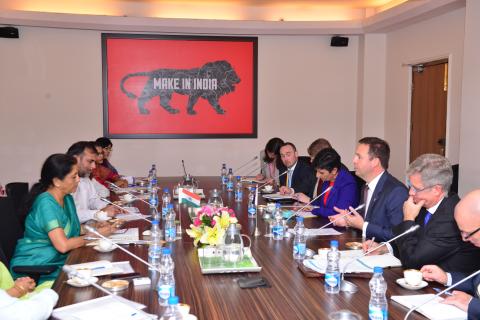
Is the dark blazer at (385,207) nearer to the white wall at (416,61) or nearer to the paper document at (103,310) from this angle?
the paper document at (103,310)

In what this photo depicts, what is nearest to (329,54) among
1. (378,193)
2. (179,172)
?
(179,172)

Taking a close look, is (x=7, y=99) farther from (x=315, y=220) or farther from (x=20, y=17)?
(x=315, y=220)

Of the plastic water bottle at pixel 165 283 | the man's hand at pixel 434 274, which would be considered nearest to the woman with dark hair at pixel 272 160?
the man's hand at pixel 434 274

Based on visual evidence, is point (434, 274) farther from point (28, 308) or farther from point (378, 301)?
point (28, 308)

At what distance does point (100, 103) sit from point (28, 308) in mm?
5717

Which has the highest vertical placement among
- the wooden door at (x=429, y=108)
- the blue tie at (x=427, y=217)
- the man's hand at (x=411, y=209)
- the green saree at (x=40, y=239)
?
the wooden door at (x=429, y=108)

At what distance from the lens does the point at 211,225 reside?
95.2 inches

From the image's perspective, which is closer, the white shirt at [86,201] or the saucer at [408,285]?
the saucer at [408,285]

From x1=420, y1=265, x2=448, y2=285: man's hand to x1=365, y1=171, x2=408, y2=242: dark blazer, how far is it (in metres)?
0.74

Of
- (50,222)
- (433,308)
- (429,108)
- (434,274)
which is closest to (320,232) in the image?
(434,274)

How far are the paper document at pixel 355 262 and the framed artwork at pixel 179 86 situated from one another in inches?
200

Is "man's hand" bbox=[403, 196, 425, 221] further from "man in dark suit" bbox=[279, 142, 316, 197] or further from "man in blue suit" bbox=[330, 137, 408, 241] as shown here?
"man in dark suit" bbox=[279, 142, 316, 197]

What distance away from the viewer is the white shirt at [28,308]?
5.29 ft

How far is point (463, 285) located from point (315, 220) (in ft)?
4.53
